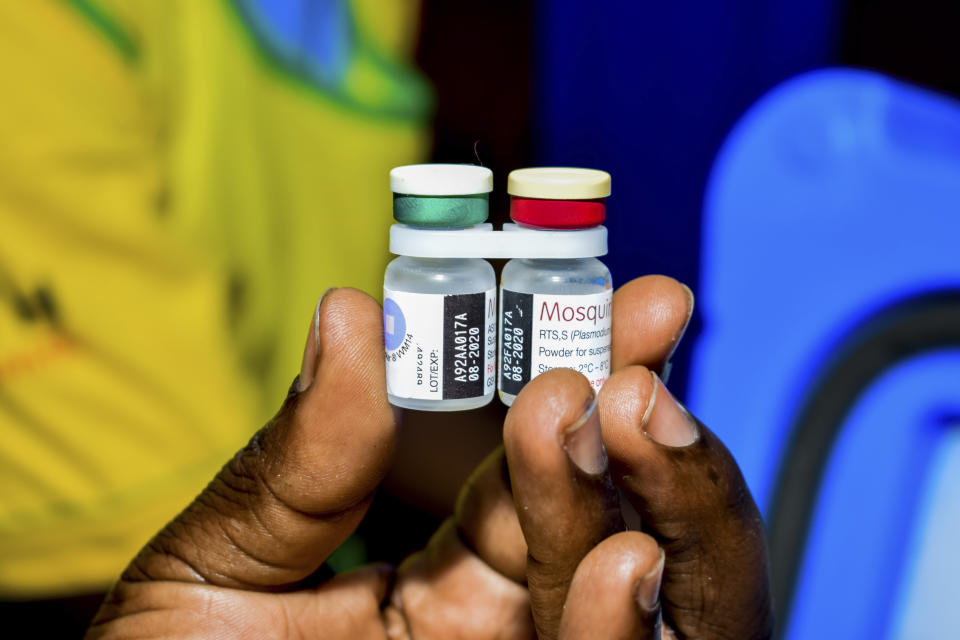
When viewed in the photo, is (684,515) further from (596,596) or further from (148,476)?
(148,476)

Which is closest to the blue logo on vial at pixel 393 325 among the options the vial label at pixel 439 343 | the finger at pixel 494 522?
the vial label at pixel 439 343

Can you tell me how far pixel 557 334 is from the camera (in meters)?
0.79

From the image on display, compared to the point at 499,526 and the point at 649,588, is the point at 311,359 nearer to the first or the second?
the point at 499,526

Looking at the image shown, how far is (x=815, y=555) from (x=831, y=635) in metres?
0.13

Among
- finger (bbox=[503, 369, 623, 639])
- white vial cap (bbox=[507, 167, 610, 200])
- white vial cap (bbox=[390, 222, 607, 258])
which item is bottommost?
finger (bbox=[503, 369, 623, 639])

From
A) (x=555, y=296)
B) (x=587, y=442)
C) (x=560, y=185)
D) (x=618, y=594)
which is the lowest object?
(x=618, y=594)

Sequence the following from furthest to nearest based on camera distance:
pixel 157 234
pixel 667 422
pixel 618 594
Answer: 1. pixel 157 234
2. pixel 667 422
3. pixel 618 594

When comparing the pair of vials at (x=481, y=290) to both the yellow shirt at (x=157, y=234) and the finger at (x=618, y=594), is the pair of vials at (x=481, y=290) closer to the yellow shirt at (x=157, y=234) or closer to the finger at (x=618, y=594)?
the finger at (x=618, y=594)

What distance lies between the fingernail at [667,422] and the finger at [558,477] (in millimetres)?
69

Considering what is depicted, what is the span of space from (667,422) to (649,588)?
6.4 inches

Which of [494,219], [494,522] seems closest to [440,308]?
[494,522]

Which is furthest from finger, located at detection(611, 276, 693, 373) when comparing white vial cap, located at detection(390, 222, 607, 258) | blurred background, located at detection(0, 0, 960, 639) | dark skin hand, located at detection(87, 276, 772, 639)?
blurred background, located at detection(0, 0, 960, 639)

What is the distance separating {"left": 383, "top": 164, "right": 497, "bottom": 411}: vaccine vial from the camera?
2.59 feet

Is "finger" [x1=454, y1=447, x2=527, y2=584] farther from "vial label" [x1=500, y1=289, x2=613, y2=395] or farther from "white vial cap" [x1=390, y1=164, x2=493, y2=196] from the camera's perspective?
"white vial cap" [x1=390, y1=164, x2=493, y2=196]
